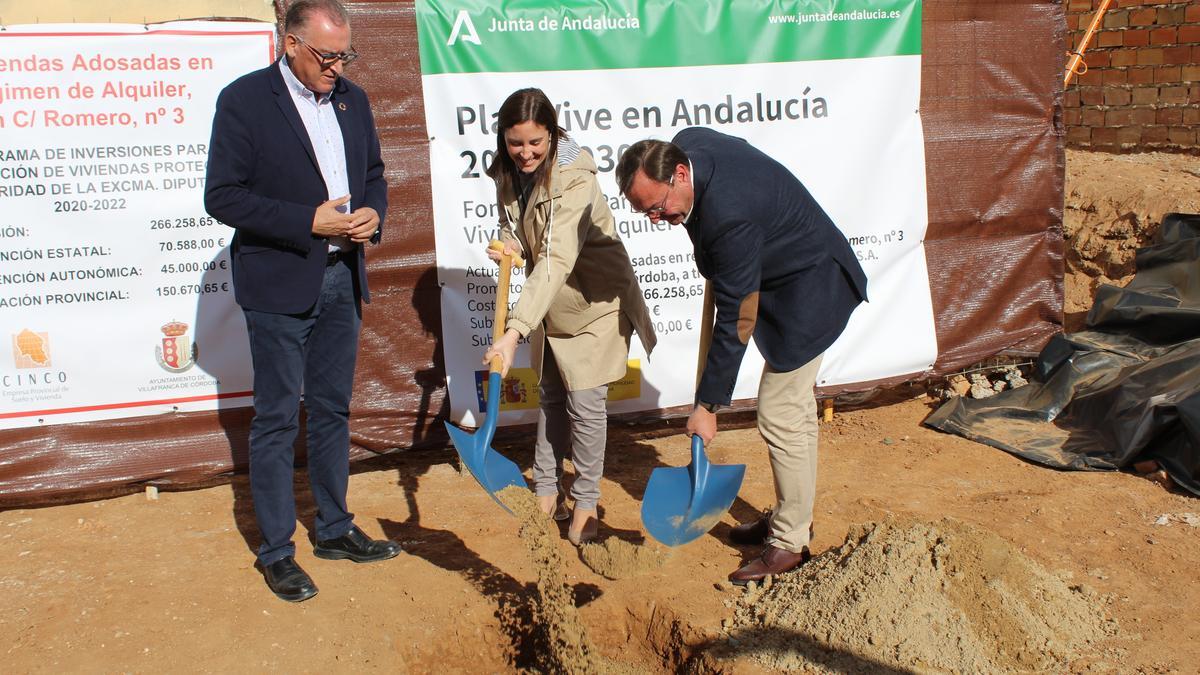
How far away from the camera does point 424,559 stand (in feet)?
14.2

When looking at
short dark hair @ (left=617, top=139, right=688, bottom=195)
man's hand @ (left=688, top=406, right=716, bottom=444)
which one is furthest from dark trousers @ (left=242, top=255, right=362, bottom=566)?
man's hand @ (left=688, top=406, right=716, bottom=444)

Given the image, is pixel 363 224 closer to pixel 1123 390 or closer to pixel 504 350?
pixel 504 350

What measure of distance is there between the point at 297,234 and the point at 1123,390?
4.12 meters

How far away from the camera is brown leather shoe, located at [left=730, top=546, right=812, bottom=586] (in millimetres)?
4000

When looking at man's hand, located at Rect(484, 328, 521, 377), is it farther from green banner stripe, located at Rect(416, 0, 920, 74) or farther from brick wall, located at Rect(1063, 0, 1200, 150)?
brick wall, located at Rect(1063, 0, 1200, 150)

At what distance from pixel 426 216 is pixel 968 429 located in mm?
3201

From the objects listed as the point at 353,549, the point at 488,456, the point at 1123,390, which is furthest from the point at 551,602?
the point at 1123,390

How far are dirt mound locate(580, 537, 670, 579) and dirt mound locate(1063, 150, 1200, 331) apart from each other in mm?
4145

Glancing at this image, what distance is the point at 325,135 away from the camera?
3812 mm

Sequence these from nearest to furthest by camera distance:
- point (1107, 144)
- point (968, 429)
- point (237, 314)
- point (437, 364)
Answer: point (237, 314) → point (437, 364) → point (968, 429) → point (1107, 144)

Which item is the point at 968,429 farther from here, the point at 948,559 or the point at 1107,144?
the point at 1107,144

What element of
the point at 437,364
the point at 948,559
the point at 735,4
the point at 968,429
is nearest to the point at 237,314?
the point at 437,364

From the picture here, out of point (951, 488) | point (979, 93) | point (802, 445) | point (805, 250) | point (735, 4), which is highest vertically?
point (735, 4)

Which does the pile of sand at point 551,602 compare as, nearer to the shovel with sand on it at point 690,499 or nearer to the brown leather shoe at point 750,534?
the shovel with sand on it at point 690,499
